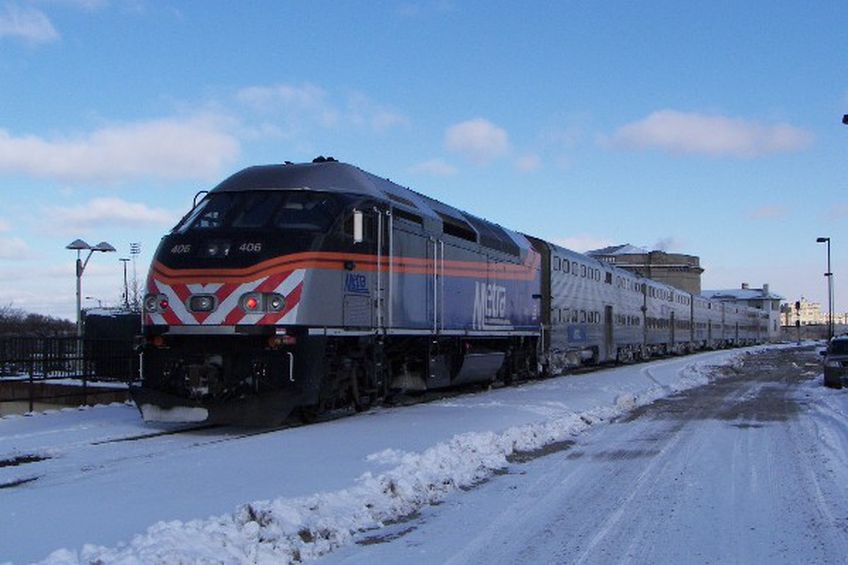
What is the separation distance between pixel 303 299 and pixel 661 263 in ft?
371

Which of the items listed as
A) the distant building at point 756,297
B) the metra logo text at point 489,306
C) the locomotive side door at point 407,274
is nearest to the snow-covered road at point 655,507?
the locomotive side door at point 407,274

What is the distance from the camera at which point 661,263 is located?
11931 centimetres

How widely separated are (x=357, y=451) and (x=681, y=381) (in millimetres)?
17204

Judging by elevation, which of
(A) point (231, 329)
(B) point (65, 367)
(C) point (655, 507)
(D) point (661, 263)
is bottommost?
(C) point (655, 507)

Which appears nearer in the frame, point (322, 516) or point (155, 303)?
point (322, 516)

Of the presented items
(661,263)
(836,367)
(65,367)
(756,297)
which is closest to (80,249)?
(65,367)

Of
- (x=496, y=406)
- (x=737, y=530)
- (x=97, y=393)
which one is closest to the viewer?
(x=737, y=530)

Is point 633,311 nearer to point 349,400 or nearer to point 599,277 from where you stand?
point 599,277

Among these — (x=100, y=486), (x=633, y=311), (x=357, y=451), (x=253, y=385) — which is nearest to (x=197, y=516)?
(x=100, y=486)

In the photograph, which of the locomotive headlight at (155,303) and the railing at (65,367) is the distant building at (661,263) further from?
the locomotive headlight at (155,303)

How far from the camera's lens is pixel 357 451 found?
9.90 m

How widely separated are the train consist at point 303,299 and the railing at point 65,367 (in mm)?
5029

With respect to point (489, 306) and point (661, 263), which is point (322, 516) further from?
point (661, 263)

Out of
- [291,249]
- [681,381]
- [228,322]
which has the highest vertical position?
[291,249]
